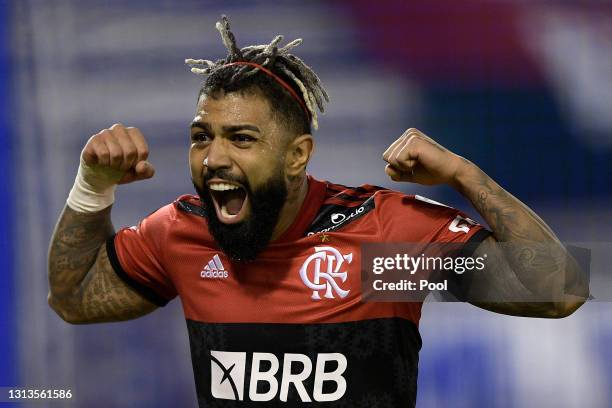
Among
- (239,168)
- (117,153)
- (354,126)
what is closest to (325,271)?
(239,168)

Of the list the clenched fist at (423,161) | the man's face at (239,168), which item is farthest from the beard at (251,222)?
the clenched fist at (423,161)

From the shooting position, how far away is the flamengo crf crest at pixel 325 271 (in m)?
2.56

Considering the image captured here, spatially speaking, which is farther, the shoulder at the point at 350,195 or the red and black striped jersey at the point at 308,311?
the shoulder at the point at 350,195

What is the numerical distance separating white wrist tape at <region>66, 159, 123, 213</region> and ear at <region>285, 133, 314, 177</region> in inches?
18.8

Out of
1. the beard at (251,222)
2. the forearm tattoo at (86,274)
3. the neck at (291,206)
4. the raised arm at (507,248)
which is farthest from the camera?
the forearm tattoo at (86,274)

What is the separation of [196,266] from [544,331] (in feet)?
4.55

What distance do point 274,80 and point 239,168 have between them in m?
0.29

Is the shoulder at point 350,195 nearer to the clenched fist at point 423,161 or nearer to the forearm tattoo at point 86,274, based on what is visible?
the clenched fist at point 423,161

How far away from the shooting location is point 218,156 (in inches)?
97.0

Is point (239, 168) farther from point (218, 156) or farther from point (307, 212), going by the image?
point (307, 212)

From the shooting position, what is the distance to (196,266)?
2.67 m

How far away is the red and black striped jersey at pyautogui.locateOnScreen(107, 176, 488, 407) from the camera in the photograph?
251 cm

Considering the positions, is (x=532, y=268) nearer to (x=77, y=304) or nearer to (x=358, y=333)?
(x=358, y=333)

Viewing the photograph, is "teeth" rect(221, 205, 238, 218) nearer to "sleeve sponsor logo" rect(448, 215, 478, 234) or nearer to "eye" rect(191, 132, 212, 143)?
"eye" rect(191, 132, 212, 143)
